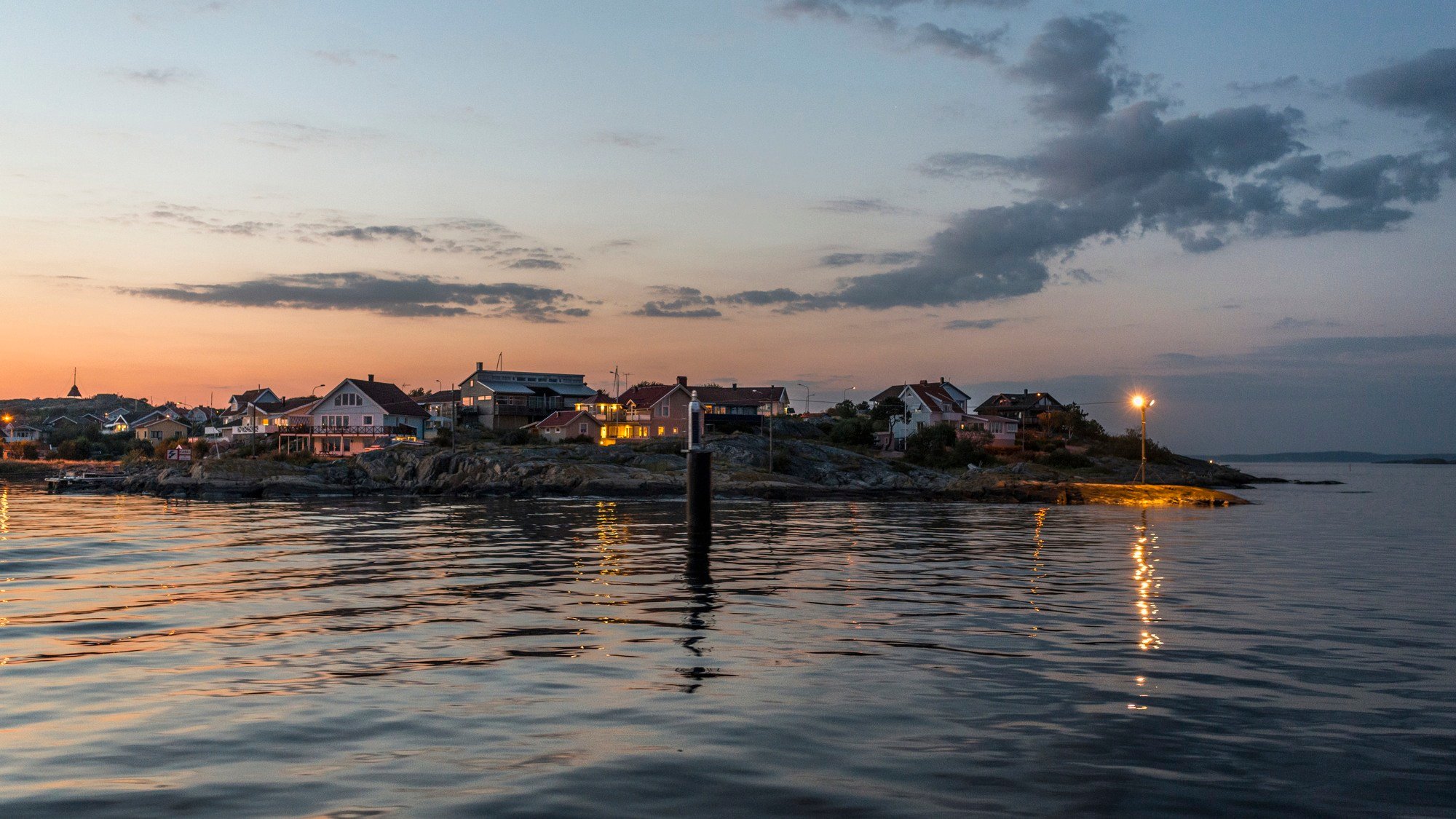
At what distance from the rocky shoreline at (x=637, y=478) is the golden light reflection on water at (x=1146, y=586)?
35676 millimetres

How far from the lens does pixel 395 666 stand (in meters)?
15.0

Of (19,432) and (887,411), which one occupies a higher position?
(887,411)

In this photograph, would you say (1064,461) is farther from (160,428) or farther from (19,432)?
(19,432)

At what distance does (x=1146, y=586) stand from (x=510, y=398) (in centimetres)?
11673

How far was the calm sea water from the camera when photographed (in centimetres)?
932

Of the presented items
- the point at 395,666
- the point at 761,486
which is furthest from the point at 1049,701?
the point at 761,486

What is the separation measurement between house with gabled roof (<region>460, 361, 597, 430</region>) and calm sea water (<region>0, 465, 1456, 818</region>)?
102 metres

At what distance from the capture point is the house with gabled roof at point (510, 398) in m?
134

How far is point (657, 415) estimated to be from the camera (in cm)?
12506

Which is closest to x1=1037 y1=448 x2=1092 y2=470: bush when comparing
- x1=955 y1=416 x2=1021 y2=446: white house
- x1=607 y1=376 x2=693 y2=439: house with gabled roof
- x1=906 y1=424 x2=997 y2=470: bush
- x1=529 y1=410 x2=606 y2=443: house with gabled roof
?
x1=906 y1=424 x2=997 y2=470: bush

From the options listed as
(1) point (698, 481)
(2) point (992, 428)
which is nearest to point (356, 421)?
(2) point (992, 428)

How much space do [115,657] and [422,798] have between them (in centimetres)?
974

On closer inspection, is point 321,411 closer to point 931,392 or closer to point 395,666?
point 931,392

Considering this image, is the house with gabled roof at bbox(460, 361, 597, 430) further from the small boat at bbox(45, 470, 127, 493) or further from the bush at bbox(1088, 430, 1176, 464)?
the bush at bbox(1088, 430, 1176, 464)
